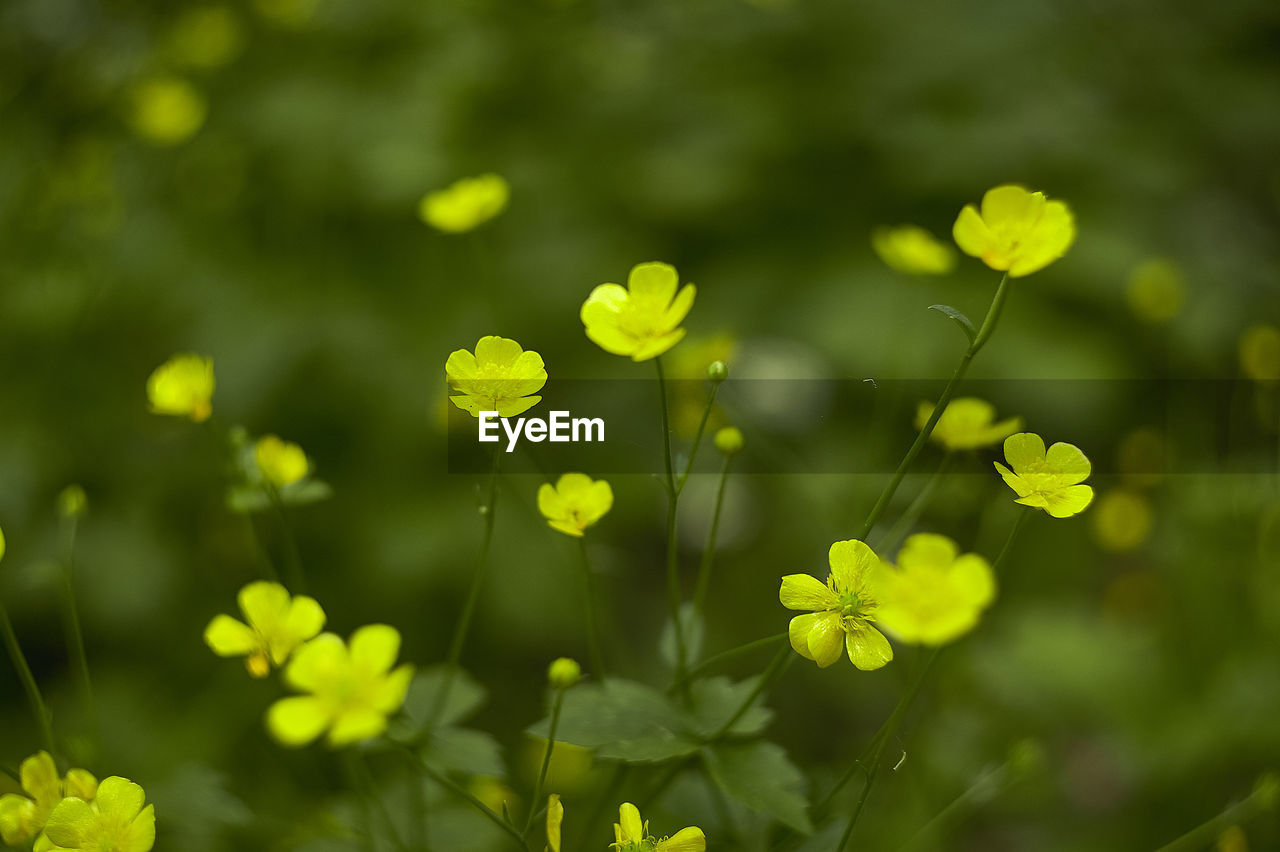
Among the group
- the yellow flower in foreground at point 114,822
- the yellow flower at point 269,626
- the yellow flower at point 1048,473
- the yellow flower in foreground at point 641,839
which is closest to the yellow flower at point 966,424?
the yellow flower at point 1048,473

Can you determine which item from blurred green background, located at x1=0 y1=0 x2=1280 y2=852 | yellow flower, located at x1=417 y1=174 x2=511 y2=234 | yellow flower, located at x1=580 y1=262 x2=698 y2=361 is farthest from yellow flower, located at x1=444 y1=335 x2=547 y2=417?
blurred green background, located at x1=0 y1=0 x2=1280 y2=852

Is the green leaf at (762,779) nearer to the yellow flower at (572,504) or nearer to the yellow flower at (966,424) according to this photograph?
the yellow flower at (572,504)

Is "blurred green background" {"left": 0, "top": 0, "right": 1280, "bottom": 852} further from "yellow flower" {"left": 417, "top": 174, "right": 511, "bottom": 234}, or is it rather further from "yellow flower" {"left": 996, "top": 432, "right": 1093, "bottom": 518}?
"yellow flower" {"left": 996, "top": 432, "right": 1093, "bottom": 518}


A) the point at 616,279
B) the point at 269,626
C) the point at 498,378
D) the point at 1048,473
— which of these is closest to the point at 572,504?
the point at 498,378

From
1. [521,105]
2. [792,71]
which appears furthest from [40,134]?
[792,71]

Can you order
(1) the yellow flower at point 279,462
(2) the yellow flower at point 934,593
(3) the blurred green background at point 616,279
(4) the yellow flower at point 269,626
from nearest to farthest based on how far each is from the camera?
(2) the yellow flower at point 934,593
(4) the yellow flower at point 269,626
(1) the yellow flower at point 279,462
(3) the blurred green background at point 616,279

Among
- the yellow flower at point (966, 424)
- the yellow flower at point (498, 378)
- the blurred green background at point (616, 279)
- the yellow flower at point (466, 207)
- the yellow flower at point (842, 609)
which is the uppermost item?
the yellow flower at point (498, 378)
